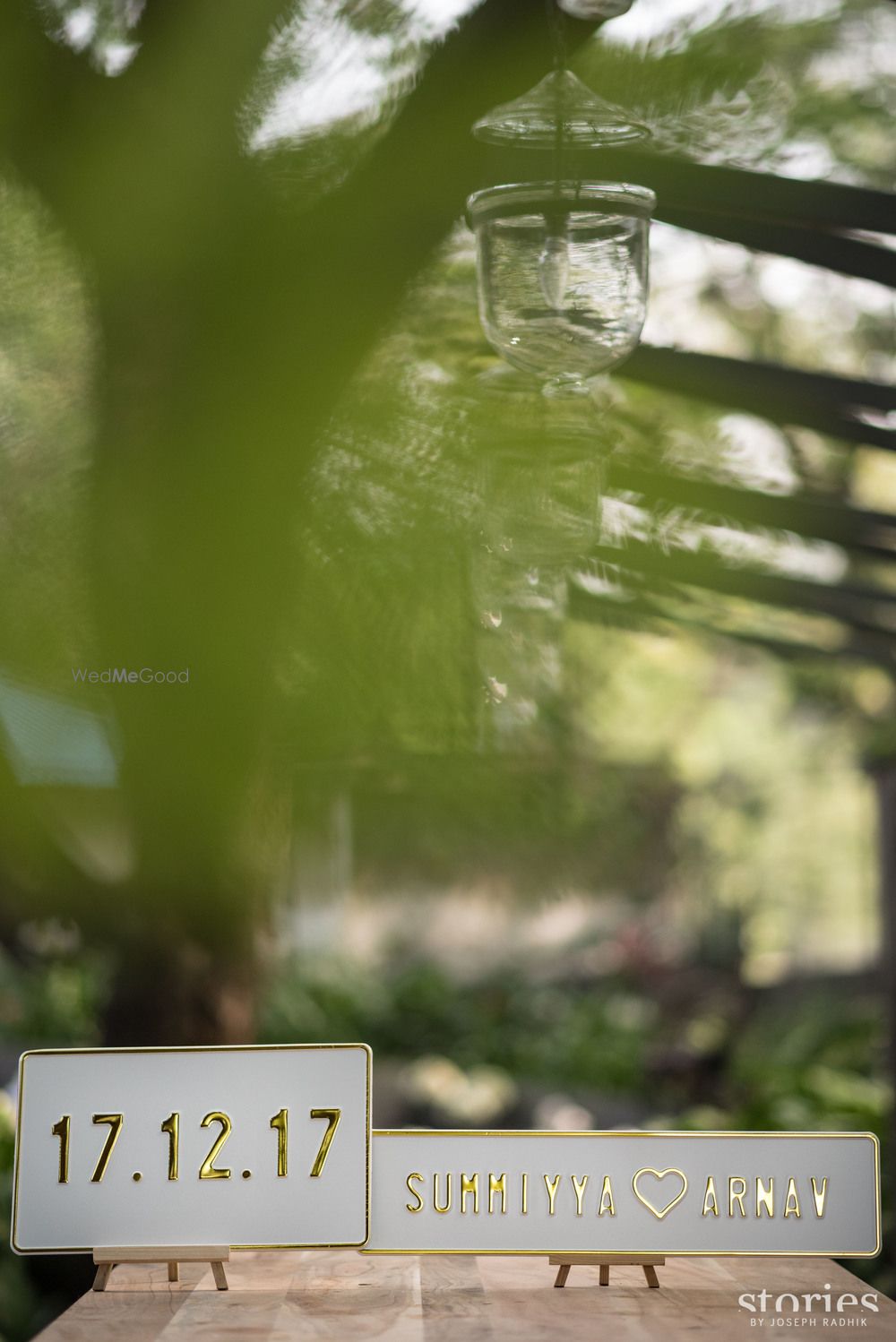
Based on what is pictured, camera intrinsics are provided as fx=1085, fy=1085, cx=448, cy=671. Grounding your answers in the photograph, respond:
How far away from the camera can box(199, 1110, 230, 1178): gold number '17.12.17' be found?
100 cm

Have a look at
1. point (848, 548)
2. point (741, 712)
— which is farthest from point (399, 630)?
point (741, 712)

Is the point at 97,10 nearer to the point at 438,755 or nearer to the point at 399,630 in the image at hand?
the point at 399,630

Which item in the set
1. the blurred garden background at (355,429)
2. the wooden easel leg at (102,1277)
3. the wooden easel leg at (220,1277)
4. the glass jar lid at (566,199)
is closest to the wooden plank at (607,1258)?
the wooden easel leg at (220,1277)

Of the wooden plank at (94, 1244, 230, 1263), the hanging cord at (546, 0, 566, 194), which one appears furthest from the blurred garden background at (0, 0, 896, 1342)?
the wooden plank at (94, 1244, 230, 1263)

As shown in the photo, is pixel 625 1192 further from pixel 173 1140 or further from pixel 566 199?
pixel 566 199

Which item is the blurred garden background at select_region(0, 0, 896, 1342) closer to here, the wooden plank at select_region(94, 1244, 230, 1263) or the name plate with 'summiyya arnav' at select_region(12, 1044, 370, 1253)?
the name plate with 'summiyya arnav' at select_region(12, 1044, 370, 1253)

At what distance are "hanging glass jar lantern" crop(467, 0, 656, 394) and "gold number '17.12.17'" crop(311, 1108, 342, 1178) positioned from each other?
0.83 m

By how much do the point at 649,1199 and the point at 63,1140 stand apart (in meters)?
0.54

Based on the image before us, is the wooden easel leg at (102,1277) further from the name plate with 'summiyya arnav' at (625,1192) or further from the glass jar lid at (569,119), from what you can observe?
the glass jar lid at (569,119)

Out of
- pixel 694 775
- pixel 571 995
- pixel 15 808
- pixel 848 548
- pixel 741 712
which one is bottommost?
pixel 571 995

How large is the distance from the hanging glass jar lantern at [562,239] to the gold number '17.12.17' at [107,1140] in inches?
35.5

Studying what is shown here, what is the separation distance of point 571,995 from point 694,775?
1633 millimetres

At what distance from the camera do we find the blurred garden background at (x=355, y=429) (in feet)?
4.03

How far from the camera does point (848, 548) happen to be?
62.2 inches
